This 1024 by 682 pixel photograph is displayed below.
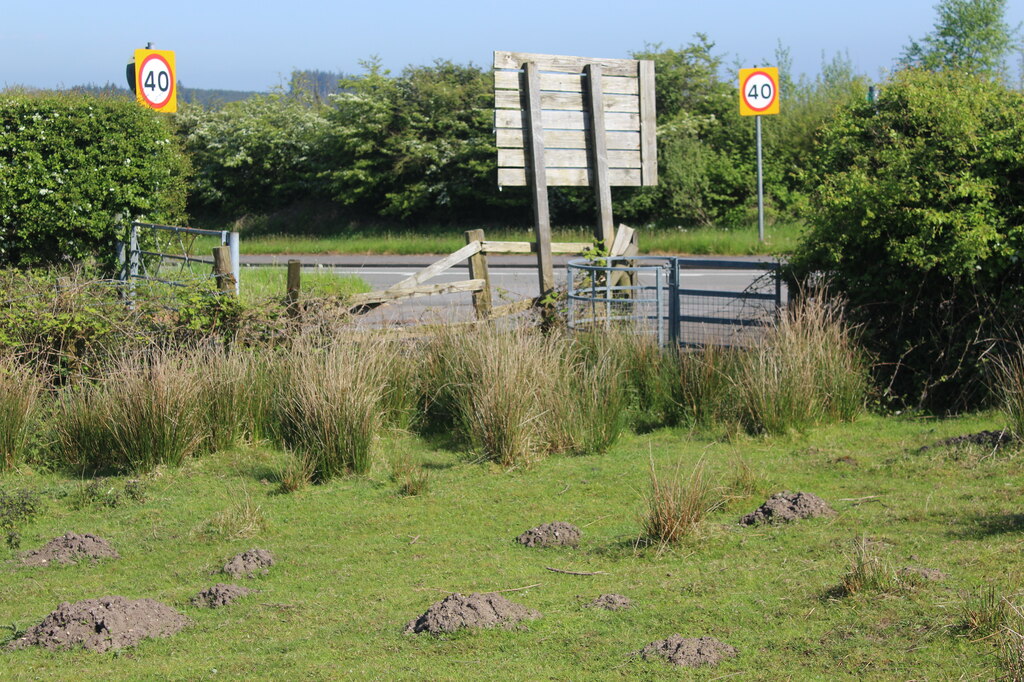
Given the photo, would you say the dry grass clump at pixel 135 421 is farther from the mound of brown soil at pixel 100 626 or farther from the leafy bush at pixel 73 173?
the leafy bush at pixel 73 173

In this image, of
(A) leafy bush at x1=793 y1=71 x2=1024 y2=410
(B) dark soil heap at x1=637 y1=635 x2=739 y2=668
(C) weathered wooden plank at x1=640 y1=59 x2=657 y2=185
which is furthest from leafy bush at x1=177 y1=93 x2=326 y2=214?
(B) dark soil heap at x1=637 y1=635 x2=739 y2=668

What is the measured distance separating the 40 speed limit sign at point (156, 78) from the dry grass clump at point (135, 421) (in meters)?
10.2

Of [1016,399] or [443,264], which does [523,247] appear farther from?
[1016,399]

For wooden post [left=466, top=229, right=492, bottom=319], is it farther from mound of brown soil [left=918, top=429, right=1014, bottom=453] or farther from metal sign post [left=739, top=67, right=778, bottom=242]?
metal sign post [left=739, top=67, right=778, bottom=242]

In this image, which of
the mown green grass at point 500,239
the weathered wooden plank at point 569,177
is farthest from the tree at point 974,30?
the weathered wooden plank at point 569,177

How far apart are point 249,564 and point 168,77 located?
13.6m

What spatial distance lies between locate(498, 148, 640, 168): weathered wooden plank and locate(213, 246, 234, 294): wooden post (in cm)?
301

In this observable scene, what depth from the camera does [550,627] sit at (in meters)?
4.24

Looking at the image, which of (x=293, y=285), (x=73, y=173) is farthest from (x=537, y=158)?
(x=73, y=173)

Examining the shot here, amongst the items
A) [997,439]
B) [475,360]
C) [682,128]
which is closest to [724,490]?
[997,439]

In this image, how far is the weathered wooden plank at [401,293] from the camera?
9496 millimetres

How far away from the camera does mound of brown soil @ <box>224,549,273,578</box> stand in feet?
16.9

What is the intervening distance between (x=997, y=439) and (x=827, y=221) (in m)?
2.73

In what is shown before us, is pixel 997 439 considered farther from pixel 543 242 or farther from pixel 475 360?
pixel 543 242
